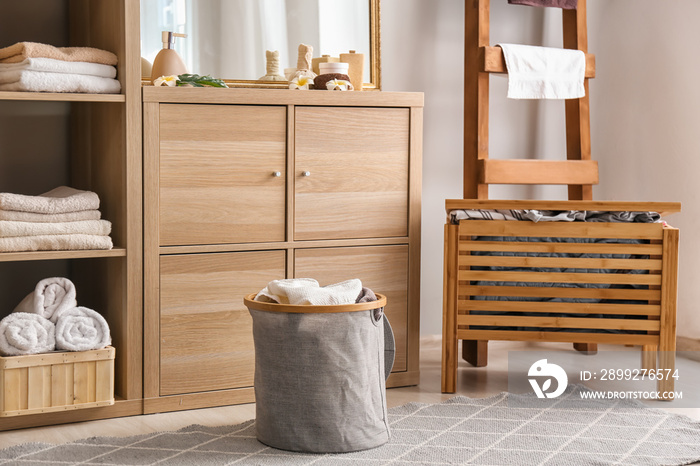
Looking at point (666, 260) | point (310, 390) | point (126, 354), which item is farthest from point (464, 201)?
point (126, 354)

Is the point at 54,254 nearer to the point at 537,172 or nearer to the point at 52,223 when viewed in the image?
the point at 52,223

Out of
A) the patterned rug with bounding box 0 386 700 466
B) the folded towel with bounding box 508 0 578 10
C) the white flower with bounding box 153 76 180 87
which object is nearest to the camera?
the patterned rug with bounding box 0 386 700 466

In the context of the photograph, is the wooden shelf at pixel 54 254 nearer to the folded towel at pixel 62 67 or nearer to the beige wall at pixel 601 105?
the folded towel at pixel 62 67

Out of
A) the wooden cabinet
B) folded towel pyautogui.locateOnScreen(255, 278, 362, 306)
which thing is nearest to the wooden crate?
the wooden cabinet

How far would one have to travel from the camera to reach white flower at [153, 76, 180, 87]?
211cm

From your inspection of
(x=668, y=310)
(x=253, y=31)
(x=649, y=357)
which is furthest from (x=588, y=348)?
(x=253, y=31)

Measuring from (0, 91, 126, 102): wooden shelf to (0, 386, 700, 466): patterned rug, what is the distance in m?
0.77

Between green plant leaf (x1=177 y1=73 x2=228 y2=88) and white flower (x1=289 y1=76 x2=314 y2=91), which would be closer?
green plant leaf (x1=177 y1=73 x2=228 y2=88)

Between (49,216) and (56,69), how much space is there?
0.34 m

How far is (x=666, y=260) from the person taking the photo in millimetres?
2180

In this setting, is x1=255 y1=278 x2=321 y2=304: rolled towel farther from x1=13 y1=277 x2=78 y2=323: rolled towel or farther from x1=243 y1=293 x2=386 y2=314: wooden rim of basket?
x1=13 y1=277 x2=78 y2=323: rolled towel

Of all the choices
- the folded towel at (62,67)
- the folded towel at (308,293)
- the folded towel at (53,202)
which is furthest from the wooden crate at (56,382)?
the folded towel at (62,67)

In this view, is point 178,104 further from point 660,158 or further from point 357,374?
point 660,158

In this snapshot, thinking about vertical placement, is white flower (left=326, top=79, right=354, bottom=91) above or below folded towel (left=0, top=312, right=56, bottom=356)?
above
